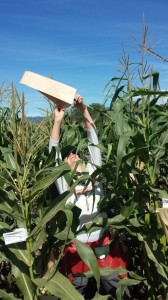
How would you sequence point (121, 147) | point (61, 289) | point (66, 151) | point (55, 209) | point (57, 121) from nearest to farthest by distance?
point (61, 289) → point (55, 209) → point (121, 147) → point (57, 121) → point (66, 151)

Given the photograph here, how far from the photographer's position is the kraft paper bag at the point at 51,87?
8.36ft

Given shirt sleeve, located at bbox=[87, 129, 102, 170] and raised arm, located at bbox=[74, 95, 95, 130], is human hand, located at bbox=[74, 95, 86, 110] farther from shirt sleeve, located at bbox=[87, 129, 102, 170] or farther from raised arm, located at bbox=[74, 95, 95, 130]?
shirt sleeve, located at bbox=[87, 129, 102, 170]

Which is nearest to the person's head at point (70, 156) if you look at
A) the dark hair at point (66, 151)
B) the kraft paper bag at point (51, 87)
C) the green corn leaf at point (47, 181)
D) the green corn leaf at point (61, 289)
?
the dark hair at point (66, 151)

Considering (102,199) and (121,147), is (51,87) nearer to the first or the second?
(121,147)

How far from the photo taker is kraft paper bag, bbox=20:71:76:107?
100 inches

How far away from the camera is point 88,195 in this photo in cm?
310

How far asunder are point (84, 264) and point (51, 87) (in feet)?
4.67

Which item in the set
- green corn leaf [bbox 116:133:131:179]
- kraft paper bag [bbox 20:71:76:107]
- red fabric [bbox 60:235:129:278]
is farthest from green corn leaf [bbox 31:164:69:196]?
red fabric [bbox 60:235:129:278]

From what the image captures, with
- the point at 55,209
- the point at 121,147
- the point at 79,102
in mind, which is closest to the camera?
the point at 55,209

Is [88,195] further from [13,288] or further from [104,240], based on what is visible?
[13,288]

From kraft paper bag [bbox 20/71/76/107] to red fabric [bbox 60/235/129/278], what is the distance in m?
1.21

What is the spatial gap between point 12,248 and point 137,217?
1.00 meters

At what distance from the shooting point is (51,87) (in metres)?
2.55

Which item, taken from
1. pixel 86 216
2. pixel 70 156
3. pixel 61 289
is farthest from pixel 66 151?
pixel 61 289
